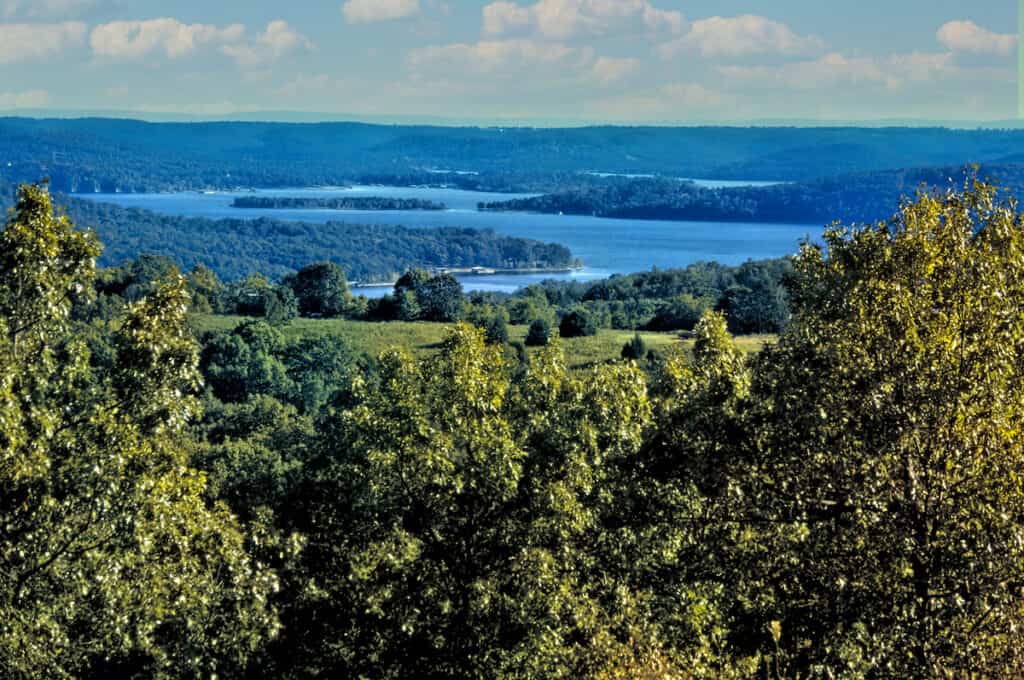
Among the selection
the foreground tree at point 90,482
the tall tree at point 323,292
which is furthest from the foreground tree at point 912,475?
the tall tree at point 323,292

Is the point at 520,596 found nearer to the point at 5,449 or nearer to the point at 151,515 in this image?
the point at 151,515

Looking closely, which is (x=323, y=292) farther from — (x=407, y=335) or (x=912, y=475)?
(x=912, y=475)

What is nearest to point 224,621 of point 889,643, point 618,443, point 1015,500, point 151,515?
point 151,515

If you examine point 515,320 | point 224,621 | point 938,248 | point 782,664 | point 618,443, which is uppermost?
point 938,248

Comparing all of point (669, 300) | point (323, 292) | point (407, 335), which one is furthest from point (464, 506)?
point (669, 300)

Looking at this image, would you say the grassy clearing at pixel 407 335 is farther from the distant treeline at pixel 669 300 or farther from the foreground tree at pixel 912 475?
the foreground tree at pixel 912 475

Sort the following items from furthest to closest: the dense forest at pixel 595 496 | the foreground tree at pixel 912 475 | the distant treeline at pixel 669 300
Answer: the distant treeline at pixel 669 300 → the dense forest at pixel 595 496 → the foreground tree at pixel 912 475
